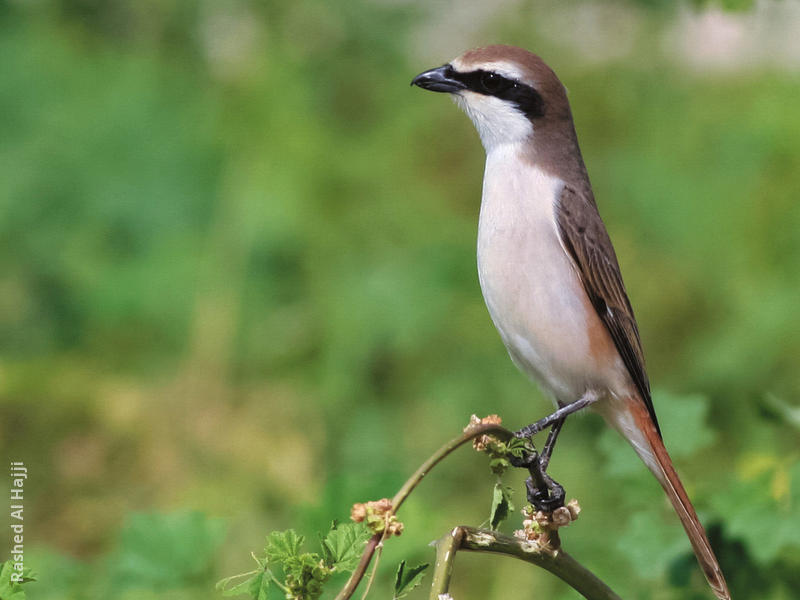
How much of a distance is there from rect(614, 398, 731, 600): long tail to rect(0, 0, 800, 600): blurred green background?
67 cm

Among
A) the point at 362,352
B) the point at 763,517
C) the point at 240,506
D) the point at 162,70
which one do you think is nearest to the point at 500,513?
the point at 763,517

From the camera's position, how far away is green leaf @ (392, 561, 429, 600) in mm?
1706

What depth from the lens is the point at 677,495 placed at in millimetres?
2697

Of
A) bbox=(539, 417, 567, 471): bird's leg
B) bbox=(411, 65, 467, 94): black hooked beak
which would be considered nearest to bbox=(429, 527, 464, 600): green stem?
bbox=(539, 417, 567, 471): bird's leg

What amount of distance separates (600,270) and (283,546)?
4.60 ft

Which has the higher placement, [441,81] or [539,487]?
[441,81]

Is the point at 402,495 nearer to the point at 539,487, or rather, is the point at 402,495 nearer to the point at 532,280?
the point at 539,487

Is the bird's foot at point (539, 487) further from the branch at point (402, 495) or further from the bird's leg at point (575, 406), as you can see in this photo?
the bird's leg at point (575, 406)

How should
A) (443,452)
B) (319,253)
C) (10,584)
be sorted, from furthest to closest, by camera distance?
(319,253) < (443,452) < (10,584)

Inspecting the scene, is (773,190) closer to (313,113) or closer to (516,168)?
(313,113)

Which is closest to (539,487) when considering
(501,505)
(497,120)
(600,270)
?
(501,505)

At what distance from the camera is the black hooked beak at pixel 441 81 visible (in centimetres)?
270

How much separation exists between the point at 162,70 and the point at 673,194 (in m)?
2.98

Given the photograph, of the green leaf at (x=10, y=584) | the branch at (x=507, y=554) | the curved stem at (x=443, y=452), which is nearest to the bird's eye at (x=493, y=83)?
the curved stem at (x=443, y=452)
